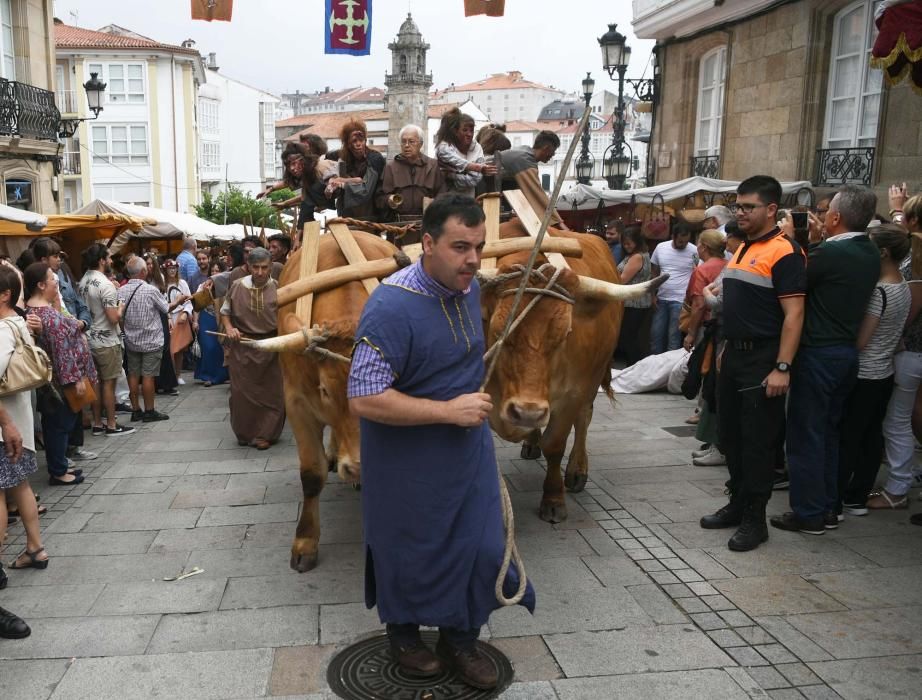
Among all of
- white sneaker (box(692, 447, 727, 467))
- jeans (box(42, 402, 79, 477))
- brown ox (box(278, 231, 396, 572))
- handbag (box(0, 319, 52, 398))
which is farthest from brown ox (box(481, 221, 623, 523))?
jeans (box(42, 402, 79, 477))

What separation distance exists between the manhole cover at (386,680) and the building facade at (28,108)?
17.4 metres

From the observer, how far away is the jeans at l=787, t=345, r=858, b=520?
16.9 feet

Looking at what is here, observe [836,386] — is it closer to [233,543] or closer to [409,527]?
[409,527]

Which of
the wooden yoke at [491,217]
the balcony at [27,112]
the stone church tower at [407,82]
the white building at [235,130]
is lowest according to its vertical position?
the wooden yoke at [491,217]

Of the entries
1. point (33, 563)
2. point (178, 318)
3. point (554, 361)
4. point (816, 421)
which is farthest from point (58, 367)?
point (178, 318)

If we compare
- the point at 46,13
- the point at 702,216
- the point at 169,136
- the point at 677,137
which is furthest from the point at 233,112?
the point at 702,216

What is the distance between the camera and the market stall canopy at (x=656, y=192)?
1209 centimetres

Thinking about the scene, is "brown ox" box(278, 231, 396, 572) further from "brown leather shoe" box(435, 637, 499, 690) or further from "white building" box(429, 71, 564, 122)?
"white building" box(429, 71, 564, 122)

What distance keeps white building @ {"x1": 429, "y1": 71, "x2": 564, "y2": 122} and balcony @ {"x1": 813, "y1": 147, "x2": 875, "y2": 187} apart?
117m

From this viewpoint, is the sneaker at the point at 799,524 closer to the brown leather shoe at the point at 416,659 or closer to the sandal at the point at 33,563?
the brown leather shoe at the point at 416,659

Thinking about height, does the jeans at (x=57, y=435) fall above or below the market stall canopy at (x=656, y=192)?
below

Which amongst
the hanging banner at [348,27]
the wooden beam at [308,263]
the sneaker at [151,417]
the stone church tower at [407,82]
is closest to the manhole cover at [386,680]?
the wooden beam at [308,263]

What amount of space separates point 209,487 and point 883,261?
205 inches

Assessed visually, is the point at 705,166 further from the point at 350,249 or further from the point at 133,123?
the point at 133,123
